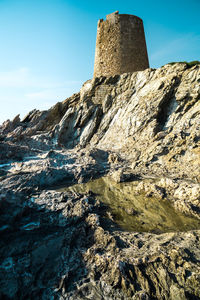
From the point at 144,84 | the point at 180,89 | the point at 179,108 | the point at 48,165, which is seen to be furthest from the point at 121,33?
the point at 48,165

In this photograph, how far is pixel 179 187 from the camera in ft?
31.9

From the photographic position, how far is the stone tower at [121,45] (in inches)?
1009

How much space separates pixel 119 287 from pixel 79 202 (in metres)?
4.58

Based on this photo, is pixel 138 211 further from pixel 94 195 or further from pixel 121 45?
pixel 121 45

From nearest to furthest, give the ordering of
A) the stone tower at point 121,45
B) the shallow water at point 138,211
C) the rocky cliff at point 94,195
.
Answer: the rocky cliff at point 94,195, the shallow water at point 138,211, the stone tower at point 121,45

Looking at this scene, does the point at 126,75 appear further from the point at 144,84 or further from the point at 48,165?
the point at 48,165

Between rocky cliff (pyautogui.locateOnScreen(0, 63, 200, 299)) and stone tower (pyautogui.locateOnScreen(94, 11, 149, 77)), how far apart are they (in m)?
3.03

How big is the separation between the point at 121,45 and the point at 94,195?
79.2 feet

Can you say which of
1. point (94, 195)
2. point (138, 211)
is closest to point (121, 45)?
point (94, 195)

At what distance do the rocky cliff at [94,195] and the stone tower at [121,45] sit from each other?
9.95 feet

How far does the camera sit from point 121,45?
25.8m

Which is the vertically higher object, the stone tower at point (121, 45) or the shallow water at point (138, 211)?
the stone tower at point (121, 45)

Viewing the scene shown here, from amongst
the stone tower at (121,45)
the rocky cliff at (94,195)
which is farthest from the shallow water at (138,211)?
the stone tower at (121,45)

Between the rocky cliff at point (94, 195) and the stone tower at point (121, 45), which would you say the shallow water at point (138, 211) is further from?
the stone tower at point (121, 45)
